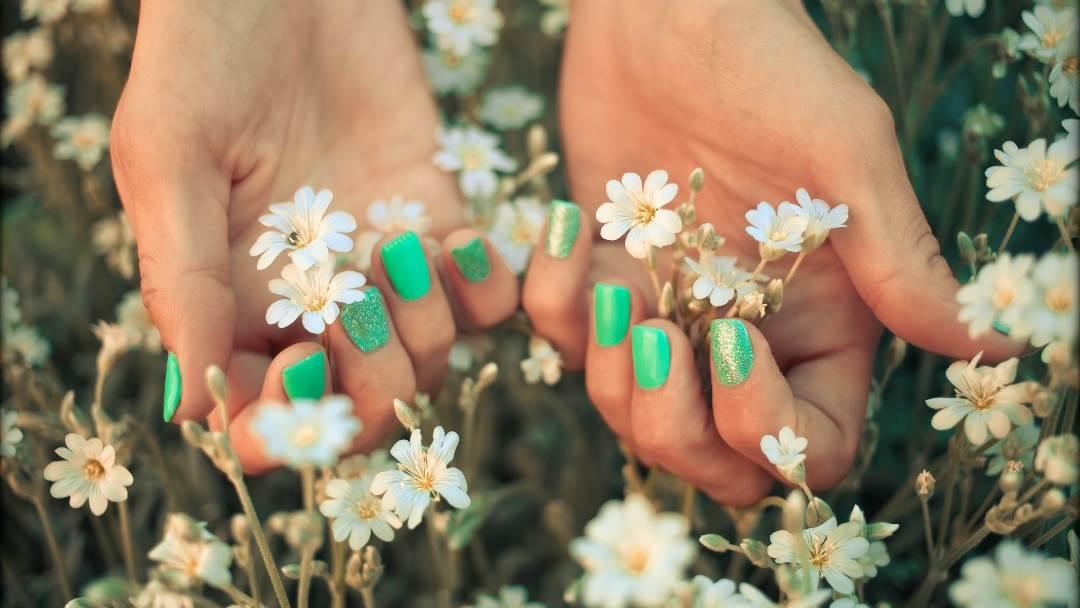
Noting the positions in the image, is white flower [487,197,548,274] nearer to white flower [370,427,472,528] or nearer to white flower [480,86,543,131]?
white flower [480,86,543,131]

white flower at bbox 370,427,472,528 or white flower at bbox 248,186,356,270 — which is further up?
white flower at bbox 248,186,356,270

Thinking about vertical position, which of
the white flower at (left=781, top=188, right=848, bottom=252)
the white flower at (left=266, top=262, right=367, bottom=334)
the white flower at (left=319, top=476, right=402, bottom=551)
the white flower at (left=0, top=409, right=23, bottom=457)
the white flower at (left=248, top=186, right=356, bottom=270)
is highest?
the white flower at (left=248, top=186, right=356, bottom=270)

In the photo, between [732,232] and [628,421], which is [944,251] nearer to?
[732,232]

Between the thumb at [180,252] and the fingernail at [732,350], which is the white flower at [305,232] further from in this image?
the fingernail at [732,350]

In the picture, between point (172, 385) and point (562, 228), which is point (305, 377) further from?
point (562, 228)

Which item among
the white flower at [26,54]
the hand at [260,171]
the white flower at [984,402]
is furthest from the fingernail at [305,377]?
the white flower at [26,54]

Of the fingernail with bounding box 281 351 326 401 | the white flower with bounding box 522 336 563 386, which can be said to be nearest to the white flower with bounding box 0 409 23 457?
the fingernail with bounding box 281 351 326 401

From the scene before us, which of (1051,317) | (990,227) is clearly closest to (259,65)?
(1051,317)
